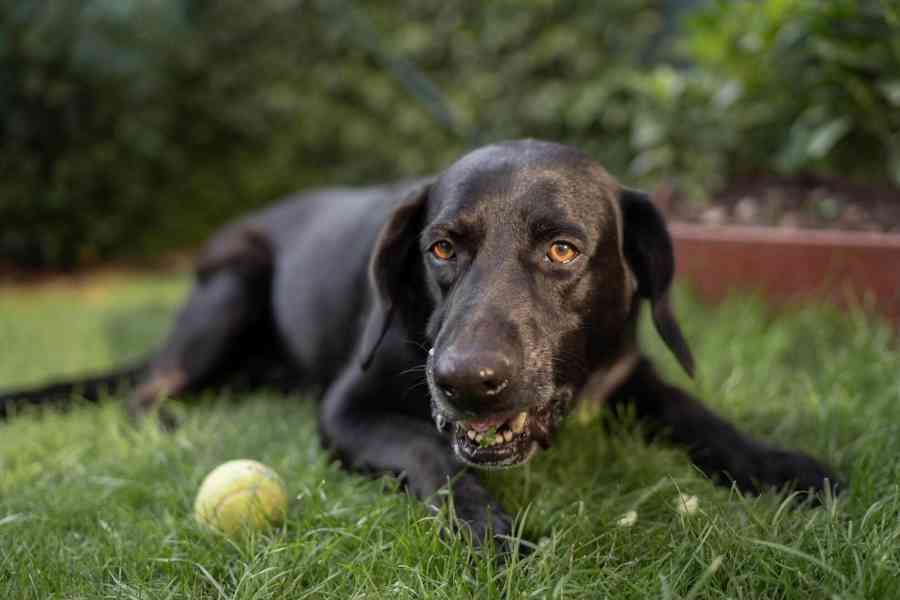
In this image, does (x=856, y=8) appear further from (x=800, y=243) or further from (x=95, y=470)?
(x=95, y=470)

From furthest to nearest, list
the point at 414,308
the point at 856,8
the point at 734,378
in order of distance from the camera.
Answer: the point at 856,8
the point at 734,378
the point at 414,308

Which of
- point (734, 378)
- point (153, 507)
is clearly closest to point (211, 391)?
point (153, 507)

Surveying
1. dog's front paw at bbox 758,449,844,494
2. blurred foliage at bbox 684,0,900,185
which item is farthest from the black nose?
blurred foliage at bbox 684,0,900,185

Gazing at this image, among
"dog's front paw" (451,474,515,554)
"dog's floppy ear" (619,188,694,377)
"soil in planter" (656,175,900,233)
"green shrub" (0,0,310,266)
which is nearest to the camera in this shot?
"dog's front paw" (451,474,515,554)

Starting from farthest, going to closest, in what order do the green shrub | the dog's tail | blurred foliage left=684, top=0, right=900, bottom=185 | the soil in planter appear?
1. the green shrub
2. the soil in planter
3. blurred foliage left=684, top=0, right=900, bottom=185
4. the dog's tail

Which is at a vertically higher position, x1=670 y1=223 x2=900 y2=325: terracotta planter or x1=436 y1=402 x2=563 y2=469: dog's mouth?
x1=436 y1=402 x2=563 y2=469: dog's mouth

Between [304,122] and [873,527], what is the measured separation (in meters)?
5.84

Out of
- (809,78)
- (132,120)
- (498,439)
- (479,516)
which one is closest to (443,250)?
(498,439)

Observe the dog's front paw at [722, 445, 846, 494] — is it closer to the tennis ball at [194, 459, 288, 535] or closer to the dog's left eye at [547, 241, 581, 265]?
the dog's left eye at [547, 241, 581, 265]

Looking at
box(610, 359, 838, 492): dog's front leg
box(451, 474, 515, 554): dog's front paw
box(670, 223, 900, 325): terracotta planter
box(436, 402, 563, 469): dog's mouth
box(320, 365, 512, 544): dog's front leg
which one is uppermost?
box(436, 402, 563, 469): dog's mouth

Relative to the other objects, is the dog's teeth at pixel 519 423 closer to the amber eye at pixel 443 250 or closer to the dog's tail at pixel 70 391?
the amber eye at pixel 443 250

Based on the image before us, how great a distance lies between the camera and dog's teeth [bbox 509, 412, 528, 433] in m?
1.83

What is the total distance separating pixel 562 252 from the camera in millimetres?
1986

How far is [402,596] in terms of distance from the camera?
1521mm
